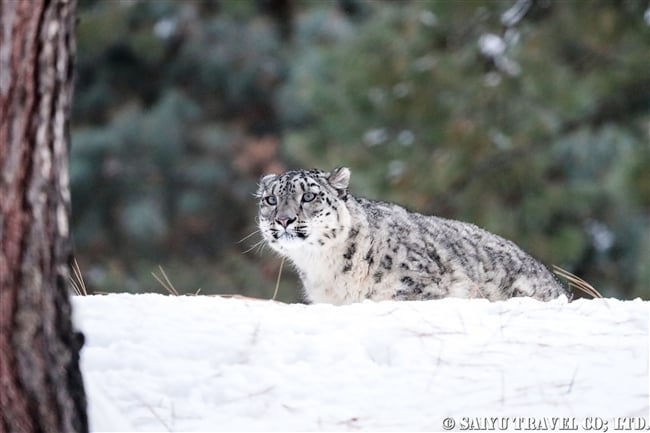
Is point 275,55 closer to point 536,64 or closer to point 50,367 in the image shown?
point 536,64

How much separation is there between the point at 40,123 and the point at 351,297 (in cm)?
350

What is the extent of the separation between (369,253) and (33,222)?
11.6 ft

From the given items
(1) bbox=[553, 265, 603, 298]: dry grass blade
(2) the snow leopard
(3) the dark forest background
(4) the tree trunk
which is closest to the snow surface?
(4) the tree trunk

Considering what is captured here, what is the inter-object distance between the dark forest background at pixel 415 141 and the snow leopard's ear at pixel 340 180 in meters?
3.88

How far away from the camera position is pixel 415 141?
15.1m

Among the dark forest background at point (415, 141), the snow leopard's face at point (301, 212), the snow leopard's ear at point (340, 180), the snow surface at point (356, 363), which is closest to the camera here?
the snow surface at point (356, 363)

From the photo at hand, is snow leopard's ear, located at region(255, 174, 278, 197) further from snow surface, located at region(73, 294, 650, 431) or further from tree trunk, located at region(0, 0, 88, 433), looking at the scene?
tree trunk, located at region(0, 0, 88, 433)

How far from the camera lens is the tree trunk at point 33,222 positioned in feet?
13.4

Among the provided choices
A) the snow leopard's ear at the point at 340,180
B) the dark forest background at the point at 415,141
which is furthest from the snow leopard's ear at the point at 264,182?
the dark forest background at the point at 415,141

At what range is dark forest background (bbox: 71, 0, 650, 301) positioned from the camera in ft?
46.6

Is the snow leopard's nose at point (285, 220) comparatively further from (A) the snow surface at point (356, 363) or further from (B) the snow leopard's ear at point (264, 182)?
(A) the snow surface at point (356, 363)

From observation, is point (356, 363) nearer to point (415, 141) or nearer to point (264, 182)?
point (264, 182)

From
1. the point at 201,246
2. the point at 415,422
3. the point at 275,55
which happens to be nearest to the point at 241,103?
the point at 275,55

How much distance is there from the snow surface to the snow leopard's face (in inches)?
67.0
